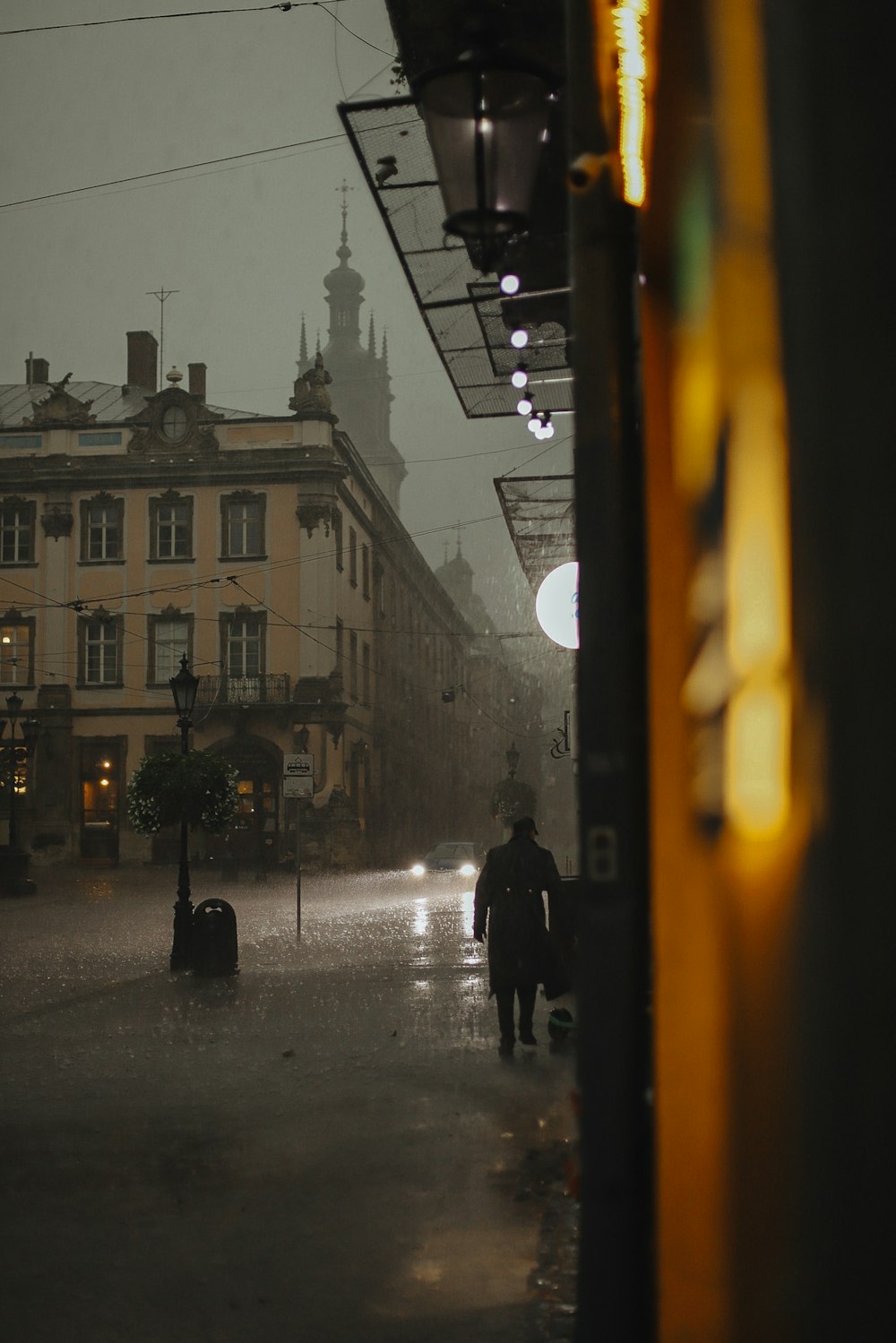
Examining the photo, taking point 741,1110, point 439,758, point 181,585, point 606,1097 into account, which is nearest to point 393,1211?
point 606,1097

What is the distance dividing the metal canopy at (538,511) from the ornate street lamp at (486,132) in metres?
7.35

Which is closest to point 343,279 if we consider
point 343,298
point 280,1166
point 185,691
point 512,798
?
point 343,298

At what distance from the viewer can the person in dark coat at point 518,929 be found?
9.40 m

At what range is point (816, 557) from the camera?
1447 millimetres

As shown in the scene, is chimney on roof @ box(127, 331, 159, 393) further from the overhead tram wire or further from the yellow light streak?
the yellow light streak

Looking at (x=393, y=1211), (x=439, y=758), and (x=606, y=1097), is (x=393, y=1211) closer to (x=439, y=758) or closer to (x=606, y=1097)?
(x=606, y=1097)

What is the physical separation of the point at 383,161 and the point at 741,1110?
602cm

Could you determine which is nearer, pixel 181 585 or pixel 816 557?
pixel 816 557

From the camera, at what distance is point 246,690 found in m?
44.3

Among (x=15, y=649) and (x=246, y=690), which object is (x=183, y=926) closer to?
A: (x=246, y=690)

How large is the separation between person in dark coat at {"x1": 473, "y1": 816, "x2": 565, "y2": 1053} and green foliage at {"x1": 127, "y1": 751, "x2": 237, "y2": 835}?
16.7m

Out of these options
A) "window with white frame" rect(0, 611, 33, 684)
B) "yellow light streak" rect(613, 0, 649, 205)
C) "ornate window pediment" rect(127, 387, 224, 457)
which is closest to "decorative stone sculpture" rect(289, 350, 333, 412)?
"ornate window pediment" rect(127, 387, 224, 457)

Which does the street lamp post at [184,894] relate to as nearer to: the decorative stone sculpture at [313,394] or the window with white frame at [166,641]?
the window with white frame at [166,641]

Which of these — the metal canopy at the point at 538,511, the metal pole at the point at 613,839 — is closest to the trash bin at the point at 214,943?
the metal canopy at the point at 538,511
